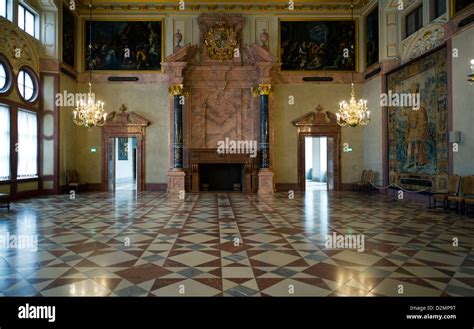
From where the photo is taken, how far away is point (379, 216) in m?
8.11

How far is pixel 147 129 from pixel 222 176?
3801mm

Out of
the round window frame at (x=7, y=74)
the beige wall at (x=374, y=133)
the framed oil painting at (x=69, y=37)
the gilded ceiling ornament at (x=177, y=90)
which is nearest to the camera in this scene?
the round window frame at (x=7, y=74)

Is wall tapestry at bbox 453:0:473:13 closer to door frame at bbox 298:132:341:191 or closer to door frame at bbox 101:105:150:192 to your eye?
door frame at bbox 298:132:341:191

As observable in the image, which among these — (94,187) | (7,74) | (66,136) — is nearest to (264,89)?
(66,136)

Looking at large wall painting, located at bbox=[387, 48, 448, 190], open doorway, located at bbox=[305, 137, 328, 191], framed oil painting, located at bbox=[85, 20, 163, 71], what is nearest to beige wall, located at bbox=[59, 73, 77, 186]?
framed oil painting, located at bbox=[85, 20, 163, 71]

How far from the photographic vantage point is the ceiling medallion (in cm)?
1469

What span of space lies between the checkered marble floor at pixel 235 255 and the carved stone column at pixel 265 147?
17.3ft

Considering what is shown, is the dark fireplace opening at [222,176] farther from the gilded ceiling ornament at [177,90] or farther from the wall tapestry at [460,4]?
the wall tapestry at [460,4]

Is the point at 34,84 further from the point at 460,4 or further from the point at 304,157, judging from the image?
the point at 460,4

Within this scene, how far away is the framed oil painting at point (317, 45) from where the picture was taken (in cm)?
1494

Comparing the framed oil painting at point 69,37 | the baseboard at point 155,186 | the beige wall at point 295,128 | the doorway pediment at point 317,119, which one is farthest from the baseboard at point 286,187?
the framed oil painting at point 69,37

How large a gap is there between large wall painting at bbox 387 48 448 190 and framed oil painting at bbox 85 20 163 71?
9.52 metres

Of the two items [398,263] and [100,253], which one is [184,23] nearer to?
[100,253]

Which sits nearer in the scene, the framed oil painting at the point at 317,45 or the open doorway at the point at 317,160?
the framed oil painting at the point at 317,45
